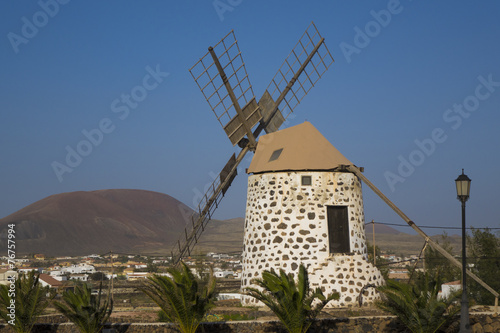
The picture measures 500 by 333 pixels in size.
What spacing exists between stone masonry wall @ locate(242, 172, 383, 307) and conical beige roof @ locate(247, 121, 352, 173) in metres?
0.24

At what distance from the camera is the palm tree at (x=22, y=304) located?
47.4 ft

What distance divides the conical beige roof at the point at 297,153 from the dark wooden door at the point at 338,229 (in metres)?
1.17

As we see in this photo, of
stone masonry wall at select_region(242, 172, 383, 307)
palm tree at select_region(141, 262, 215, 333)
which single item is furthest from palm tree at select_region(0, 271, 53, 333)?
stone masonry wall at select_region(242, 172, 383, 307)

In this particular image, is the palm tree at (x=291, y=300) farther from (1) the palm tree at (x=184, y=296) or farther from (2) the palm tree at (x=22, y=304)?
(2) the palm tree at (x=22, y=304)

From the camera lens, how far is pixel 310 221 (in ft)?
56.4

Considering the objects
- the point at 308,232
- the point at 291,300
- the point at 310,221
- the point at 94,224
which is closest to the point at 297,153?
the point at 310,221

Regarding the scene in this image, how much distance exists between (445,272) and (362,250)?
1329cm

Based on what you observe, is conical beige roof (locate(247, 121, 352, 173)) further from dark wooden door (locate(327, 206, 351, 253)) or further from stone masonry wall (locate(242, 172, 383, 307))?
dark wooden door (locate(327, 206, 351, 253))

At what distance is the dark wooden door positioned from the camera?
17312mm

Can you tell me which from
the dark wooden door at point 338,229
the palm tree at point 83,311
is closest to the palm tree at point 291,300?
the palm tree at point 83,311

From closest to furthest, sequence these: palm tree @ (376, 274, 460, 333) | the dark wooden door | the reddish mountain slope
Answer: palm tree @ (376, 274, 460, 333) < the dark wooden door < the reddish mountain slope

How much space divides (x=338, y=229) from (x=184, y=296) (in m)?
5.98

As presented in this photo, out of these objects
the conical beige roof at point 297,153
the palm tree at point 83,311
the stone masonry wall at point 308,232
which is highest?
the conical beige roof at point 297,153

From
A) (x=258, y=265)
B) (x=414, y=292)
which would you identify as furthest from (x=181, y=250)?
(x=414, y=292)
